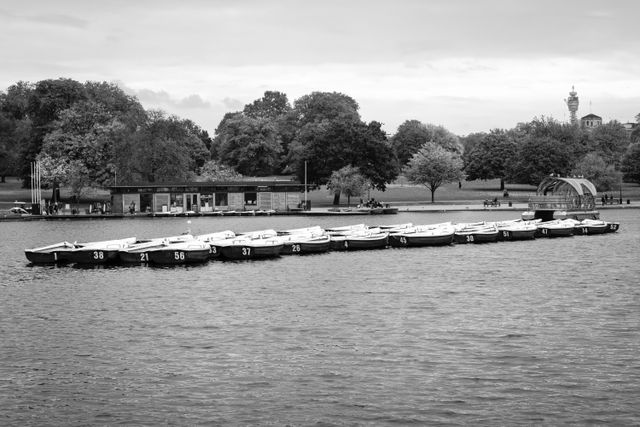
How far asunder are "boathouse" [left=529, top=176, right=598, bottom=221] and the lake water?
160 ft

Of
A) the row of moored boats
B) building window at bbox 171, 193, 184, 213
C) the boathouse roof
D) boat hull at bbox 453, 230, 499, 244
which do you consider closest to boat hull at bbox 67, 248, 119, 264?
the row of moored boats

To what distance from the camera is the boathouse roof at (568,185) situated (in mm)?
128625

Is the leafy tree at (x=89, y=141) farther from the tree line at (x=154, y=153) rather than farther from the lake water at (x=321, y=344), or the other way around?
the lake water at (x=321, y=344)

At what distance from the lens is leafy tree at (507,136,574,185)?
190 meters

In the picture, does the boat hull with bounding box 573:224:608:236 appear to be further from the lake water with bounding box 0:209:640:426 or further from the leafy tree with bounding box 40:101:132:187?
the leafy tree with bounding box 40:101:132:187

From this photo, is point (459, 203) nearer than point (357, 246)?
No

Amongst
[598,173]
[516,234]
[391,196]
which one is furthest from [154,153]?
[598,173]

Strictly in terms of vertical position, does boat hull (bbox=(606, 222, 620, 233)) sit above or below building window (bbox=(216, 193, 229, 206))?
below

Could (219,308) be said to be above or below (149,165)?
below

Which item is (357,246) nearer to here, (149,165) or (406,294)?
(406,294)

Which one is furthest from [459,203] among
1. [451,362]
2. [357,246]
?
[451,362]

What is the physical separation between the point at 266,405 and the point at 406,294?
1069 inches

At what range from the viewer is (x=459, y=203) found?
6575 inches

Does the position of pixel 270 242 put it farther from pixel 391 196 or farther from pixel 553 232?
pixel 391 196
